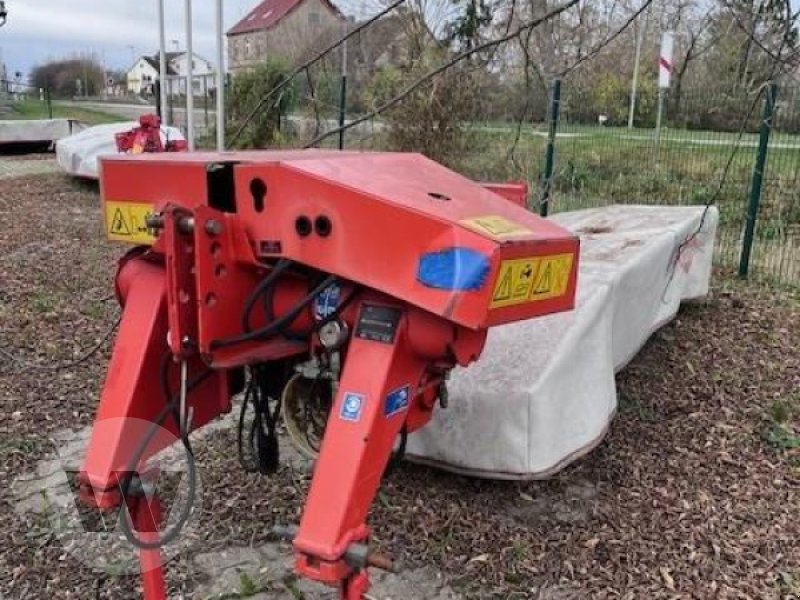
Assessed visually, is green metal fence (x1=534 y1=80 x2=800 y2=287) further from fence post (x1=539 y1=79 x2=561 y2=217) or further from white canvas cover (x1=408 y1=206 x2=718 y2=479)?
white canvas cover (x1=408 y1=206 x2=718 y2=479)

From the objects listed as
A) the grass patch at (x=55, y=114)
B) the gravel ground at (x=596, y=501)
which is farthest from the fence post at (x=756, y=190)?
the grass patch at (x=55, y=114)

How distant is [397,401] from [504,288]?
0.35 m

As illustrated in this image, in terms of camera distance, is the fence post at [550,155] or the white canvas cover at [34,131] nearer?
the fence post at [550,155]

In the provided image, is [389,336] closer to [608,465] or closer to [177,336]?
[177,336]

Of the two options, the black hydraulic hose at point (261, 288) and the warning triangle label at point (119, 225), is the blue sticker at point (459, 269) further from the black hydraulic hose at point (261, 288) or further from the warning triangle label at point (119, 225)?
the warning triangle label at point (119, 225)

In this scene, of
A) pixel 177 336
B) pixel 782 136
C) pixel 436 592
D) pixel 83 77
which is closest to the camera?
pixel 177 336

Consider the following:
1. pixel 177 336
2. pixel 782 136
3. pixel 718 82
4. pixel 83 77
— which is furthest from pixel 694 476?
pixel 83 77

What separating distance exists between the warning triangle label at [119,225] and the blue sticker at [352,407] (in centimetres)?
77

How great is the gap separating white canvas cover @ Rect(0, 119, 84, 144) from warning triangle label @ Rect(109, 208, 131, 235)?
14.8 metres

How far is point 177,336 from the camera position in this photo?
1856 millimetres

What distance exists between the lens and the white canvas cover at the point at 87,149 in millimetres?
10844

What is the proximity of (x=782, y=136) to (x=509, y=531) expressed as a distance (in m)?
4.78

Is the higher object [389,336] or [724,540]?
[389,336]

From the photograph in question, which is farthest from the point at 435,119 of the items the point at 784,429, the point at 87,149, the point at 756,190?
the point at 784,429
